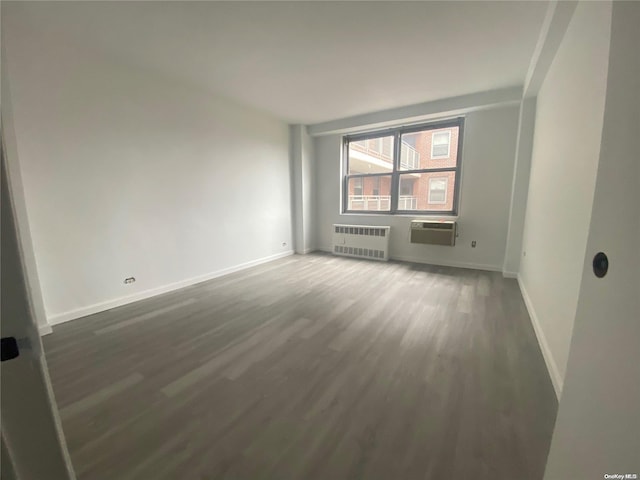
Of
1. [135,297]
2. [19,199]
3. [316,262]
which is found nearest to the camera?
[19,199]

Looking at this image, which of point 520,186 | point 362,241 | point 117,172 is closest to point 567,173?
point 520,186

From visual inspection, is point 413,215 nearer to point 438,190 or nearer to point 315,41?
point 438,190

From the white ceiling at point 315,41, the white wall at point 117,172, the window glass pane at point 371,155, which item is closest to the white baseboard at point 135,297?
the white wall at point 117,172

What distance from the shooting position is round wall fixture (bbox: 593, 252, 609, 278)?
0.72 meters

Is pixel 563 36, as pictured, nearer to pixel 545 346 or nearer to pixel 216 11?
pixel 545 346

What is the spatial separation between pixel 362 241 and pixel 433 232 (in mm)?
1300

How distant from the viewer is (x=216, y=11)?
6.76ft

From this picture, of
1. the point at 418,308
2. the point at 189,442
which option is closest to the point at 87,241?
the point at 189,442

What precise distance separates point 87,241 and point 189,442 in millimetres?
2375

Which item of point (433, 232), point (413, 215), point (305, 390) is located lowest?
point (305, 390)

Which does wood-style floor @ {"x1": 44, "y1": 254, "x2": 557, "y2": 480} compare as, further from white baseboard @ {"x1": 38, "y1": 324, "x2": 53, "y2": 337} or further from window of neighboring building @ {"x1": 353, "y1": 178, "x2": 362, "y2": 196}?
window of neighboring building @ {"x1": 353, "y1": 178, "x2": 362, "y2": 196}

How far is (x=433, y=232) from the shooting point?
14.1 ft

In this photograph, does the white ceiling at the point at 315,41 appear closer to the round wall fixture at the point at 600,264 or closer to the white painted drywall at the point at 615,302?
the white painted drywall at the point at 615,302

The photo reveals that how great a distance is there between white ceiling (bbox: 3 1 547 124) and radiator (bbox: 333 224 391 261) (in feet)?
7.60
